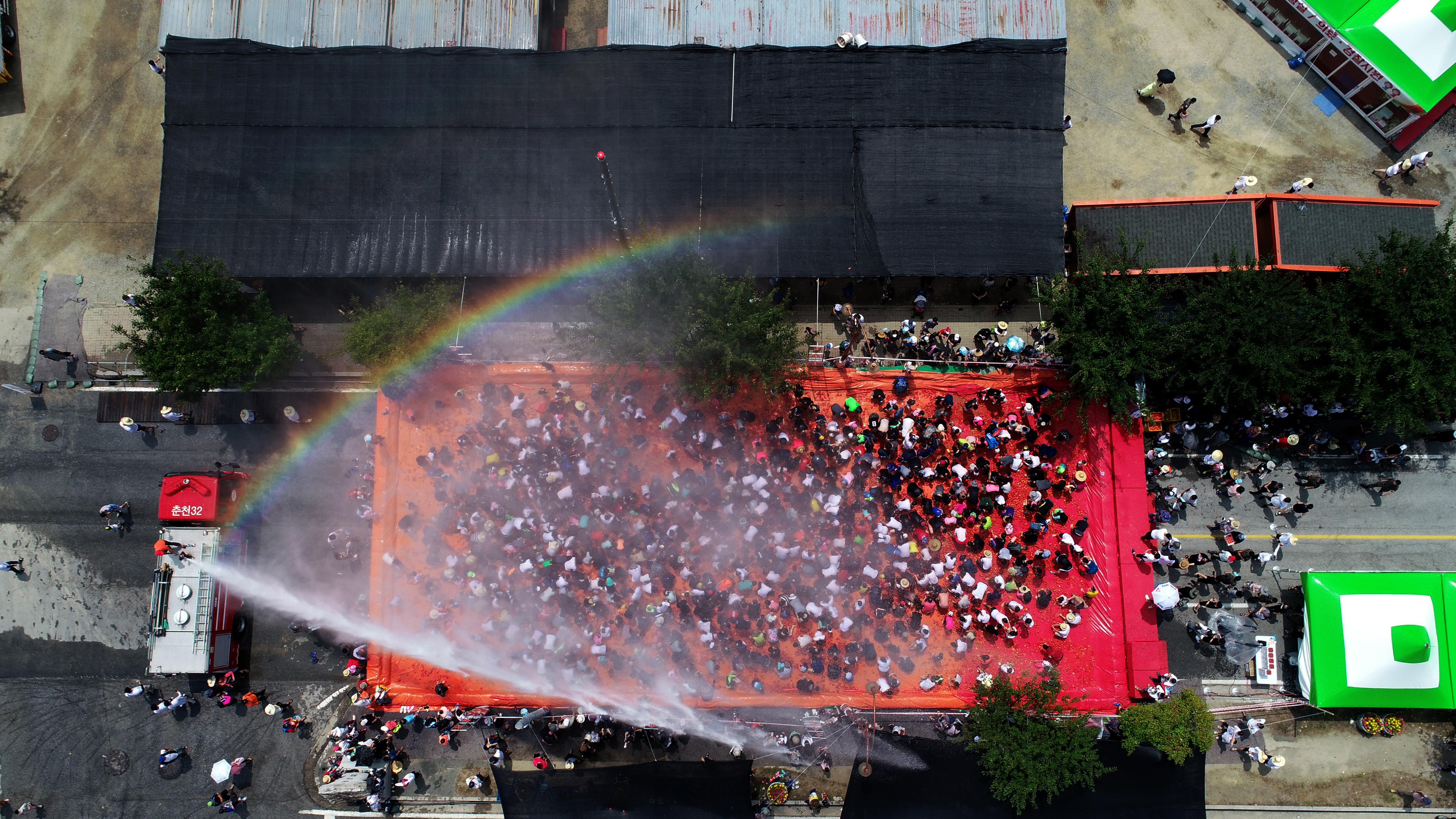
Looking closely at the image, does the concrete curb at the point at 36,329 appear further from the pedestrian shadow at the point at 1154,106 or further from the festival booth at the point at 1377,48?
the festival booth at the point at 1377,48

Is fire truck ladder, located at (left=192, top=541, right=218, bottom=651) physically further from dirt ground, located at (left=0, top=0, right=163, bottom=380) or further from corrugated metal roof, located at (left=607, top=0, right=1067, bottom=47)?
corrugated metal roof, located at (left=607, top=0, right=1067, bottom=47)

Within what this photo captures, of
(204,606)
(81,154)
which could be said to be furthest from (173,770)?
(81,154)

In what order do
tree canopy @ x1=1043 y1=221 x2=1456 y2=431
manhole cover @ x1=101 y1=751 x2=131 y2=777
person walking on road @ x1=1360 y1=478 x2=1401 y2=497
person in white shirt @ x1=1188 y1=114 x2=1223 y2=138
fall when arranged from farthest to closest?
person in white shirt @ x1=1188 y1=114 x2=1223 y2=138 < manhole cover @ x1=101 y1=751 x2=131 y2=777 < person walking on road @ x1=1360 y1=478 x2=1401 y2=497 < tree canopy @ x1=1043 y1=221 x2=1456 y2=431

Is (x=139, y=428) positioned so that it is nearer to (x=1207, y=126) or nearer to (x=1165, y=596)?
(x=1165, y=596)

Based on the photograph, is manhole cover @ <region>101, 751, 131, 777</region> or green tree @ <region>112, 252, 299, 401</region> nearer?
green tree @ <region>112, 252, 299, 401</region>

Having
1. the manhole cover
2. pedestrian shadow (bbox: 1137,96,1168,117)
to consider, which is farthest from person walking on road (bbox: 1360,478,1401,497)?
the manhole cover

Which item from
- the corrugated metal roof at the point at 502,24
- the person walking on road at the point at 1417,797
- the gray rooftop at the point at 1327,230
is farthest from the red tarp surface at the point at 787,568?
the corrugated metal roof at the point at 502,24
